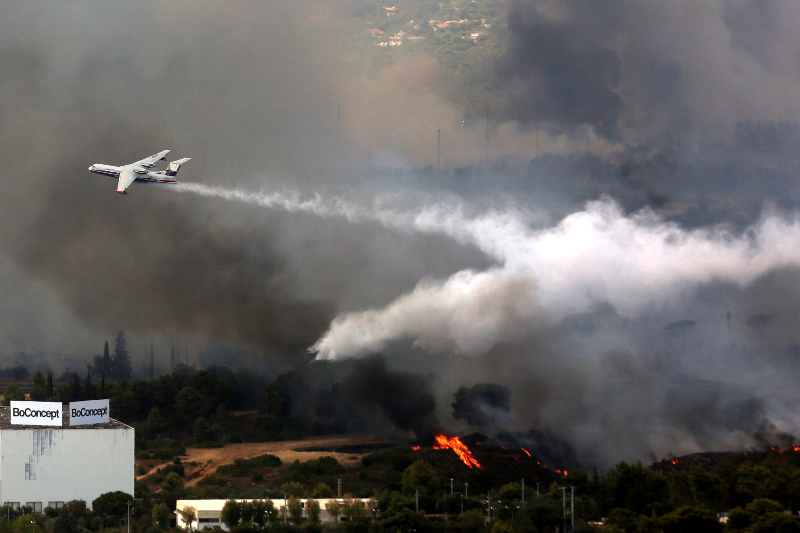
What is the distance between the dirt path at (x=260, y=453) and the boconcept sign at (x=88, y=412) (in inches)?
740

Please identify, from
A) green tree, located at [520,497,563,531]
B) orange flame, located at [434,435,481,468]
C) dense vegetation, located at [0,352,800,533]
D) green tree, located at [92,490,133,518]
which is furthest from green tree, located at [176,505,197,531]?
orange flame, located at [434,435,481,468]

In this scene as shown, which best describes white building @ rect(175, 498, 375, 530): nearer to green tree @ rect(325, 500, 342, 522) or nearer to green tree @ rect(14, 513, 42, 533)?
green tree @ rect(325, 500, 342, 522)

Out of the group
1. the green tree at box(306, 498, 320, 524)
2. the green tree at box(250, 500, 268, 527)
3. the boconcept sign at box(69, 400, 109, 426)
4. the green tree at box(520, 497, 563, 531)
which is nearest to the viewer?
the green tree at box(520, 497, 563, 531)

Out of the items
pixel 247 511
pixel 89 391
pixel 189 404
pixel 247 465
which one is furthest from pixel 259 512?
pixel 89 391

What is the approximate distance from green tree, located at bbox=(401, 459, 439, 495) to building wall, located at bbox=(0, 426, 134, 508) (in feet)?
Answer: 116

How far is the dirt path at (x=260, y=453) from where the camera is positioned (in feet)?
493

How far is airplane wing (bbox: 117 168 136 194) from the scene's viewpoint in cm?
12629

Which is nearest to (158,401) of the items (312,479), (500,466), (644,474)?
(312,479)

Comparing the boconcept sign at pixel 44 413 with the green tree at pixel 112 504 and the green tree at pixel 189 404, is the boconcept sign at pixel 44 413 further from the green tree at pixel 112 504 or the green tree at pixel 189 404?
the green tree at pixel 189 404

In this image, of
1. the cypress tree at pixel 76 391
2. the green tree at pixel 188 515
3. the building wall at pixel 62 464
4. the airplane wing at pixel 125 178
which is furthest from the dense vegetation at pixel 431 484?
the airplane wing at pixel 125 178

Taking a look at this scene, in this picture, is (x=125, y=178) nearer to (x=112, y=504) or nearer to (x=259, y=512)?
(x=112, y=504)

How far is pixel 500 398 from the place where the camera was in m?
153

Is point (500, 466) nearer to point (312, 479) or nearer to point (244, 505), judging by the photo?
point (312, 479)

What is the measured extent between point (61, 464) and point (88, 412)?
29.8ft
